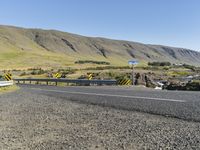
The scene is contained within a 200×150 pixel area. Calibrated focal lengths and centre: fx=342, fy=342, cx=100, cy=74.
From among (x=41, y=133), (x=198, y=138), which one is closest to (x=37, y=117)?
(x=41, y=133)

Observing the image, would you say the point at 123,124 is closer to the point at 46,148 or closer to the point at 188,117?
the point at 188,117

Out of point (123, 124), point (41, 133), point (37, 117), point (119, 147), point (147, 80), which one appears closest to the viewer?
point (119, 147)

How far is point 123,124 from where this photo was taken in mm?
10086

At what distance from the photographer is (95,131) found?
364 inches

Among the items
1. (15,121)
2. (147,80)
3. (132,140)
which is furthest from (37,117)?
(147,80)

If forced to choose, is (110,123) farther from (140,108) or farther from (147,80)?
(147,80)

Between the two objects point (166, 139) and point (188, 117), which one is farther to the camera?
point (188, 117)

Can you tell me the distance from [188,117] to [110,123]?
2.55 m

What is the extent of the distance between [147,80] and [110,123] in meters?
22.2

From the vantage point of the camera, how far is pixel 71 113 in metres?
13.0

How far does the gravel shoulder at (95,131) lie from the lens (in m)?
7.68

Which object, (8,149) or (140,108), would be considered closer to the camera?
(8,149)

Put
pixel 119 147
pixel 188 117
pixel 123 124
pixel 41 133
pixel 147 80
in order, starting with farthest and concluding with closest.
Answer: pixel 147 80, pixel 188 117, pixel 123 124, pixel 41 133, pixel 119 147

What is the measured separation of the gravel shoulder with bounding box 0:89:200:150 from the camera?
7684 mm
